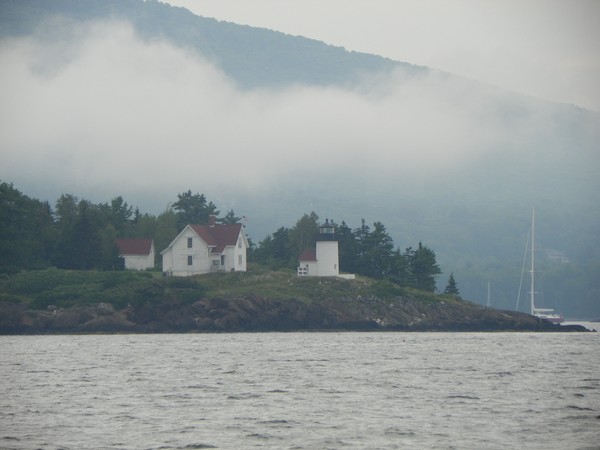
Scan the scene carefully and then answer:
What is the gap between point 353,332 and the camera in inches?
4525

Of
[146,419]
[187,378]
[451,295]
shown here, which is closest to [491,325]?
[451,295]

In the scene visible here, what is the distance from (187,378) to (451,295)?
75.6 meters

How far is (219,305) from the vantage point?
111688 millimetres

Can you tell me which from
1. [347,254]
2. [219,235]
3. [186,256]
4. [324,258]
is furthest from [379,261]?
[186,256]

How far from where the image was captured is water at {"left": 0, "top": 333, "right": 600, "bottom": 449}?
141ft

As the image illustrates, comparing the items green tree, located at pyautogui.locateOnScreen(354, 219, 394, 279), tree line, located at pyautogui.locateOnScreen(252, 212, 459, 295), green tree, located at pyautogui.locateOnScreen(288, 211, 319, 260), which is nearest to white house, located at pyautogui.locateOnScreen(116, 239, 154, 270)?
tree line, located at pyautogui.locateOnScreen(252, 212, 459, 295)

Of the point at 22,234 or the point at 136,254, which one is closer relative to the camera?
the point at 22,234

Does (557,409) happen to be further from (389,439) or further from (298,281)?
(298,281)

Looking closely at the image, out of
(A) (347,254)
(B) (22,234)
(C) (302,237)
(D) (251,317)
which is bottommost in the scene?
(D) (251,317)

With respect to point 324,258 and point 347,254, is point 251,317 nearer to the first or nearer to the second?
point 324,258

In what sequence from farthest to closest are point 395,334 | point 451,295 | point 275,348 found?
point 451,295 → point 395,334 → point 275,348

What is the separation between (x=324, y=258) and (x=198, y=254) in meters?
15.2

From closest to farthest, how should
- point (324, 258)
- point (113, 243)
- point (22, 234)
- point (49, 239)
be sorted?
point (324, 258) < point (22, 234) < point (113, 243) < point (49, 239)

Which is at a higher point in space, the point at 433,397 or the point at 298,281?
the point at 298,281
